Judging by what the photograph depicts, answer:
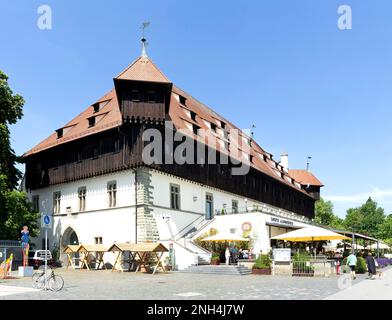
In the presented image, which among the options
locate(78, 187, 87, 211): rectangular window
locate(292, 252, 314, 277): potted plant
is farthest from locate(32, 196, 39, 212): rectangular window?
locate(292, 252, 314, 277): potted plant

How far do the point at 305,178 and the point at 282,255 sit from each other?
45.6 metres

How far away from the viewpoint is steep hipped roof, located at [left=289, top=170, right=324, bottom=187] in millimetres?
70688

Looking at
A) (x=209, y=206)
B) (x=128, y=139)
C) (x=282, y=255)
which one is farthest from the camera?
(x=209, y=206)

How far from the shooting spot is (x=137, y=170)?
33125 millimetres

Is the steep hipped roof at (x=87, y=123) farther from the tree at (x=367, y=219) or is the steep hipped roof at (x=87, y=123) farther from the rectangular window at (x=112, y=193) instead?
the tree at (x=367, y=219)

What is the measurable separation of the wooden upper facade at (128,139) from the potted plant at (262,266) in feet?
33.1

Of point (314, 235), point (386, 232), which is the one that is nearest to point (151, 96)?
point (314, 235)

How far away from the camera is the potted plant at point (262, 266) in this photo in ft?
91.7

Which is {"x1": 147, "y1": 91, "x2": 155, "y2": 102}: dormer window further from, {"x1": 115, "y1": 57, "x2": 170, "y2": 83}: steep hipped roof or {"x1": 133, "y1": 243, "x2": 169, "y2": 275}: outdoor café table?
{"x1": 133, "y1": 243, "x2": 169, "y2": 275}: outdoor café table

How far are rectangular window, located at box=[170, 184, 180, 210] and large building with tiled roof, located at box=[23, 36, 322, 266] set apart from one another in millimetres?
80

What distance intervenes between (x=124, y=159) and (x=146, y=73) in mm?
6564

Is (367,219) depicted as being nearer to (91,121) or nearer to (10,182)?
(91,121)

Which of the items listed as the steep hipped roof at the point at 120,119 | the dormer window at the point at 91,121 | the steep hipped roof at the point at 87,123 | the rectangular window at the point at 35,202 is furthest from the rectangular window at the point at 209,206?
the rectangular window at the point at 35,202
